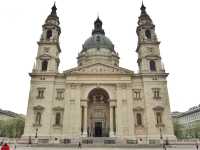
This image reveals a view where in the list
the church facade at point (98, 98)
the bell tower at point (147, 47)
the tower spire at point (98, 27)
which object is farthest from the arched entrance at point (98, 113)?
the tower spire at point (98, 27)

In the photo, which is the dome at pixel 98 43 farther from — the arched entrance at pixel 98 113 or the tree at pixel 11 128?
the tree at pixel 11 128

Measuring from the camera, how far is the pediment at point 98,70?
35.7 metres

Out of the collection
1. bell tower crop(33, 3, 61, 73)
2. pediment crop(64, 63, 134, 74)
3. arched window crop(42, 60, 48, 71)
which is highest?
bell tower crop(33, 3, 61, 73)

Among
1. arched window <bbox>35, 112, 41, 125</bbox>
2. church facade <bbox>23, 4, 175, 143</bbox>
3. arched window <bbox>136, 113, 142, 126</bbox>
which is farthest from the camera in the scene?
arched window <bbox>136, 113, 142, 126</bbox>

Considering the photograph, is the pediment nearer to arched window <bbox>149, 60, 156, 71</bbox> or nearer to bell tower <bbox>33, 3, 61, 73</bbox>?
bell tower <bbox>33, 3, 61, 73</bbox>

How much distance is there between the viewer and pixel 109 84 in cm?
3556

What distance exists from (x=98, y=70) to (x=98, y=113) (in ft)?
25.8

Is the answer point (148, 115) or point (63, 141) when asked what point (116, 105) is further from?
point (63, 141)

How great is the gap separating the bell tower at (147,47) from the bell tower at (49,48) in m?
15.7

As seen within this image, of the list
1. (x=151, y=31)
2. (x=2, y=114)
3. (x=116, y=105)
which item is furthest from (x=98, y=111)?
(x=2, y=114)

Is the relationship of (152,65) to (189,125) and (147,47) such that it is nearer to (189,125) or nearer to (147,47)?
(147,47)

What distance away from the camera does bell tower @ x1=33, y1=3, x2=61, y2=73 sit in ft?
121

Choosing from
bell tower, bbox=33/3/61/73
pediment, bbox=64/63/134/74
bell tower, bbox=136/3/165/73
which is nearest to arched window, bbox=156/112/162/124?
bell tower, bbox=136/3/165/73

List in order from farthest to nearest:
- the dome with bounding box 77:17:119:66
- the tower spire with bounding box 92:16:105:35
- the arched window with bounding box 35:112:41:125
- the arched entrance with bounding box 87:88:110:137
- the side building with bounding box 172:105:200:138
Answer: the side building with bounding box 172:105:200:138, the tower spire with bounding box 92:16:105:35, the dome with bounding box 77:17:119:66, the arched entrance with bounding box 87:88:110:137, the arched window with bounding box 35:112:41:125
